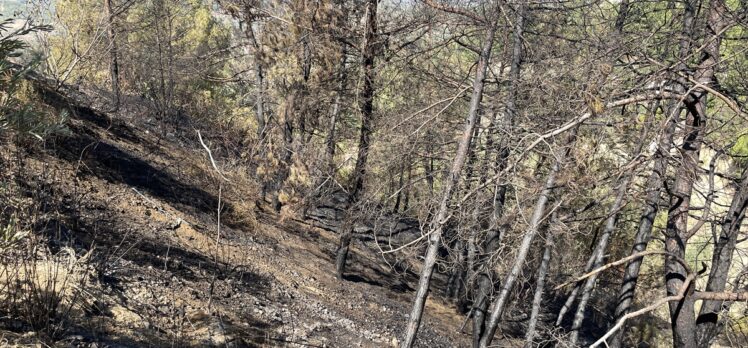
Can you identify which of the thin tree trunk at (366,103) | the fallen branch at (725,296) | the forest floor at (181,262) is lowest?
the forest floor at (181,262)

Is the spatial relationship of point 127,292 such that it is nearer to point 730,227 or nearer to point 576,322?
point 730,227

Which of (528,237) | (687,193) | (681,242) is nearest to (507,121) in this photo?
(528,237)

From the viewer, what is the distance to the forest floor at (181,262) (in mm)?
5719

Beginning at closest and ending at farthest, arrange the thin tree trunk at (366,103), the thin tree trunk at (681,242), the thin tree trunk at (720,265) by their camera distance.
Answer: the thin tree trunk at (681,242), the thin tree trunk at (720,265), the thin tree trunk at (366,103)

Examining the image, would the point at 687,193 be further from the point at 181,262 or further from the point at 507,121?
the point at 181,262

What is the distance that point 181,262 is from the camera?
8570 mm

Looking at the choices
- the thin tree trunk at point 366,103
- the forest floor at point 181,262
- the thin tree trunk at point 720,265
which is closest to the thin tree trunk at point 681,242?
the thin tree trunk at point 720,265

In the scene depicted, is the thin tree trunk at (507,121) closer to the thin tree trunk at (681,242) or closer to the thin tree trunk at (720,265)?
the thin tree trunk at (681,242)

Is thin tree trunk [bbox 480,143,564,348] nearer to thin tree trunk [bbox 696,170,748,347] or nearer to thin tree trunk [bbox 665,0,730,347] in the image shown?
thin tree trunk [bbox 665,0,730,347]

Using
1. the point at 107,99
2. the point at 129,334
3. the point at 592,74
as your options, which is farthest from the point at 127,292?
the point at 107,99

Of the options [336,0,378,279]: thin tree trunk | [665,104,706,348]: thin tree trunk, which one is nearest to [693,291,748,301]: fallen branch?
[665,104,706,348]: thin tree trunk

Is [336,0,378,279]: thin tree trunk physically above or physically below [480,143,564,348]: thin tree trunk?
above

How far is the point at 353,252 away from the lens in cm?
1691

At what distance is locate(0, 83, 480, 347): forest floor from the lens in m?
5.72
